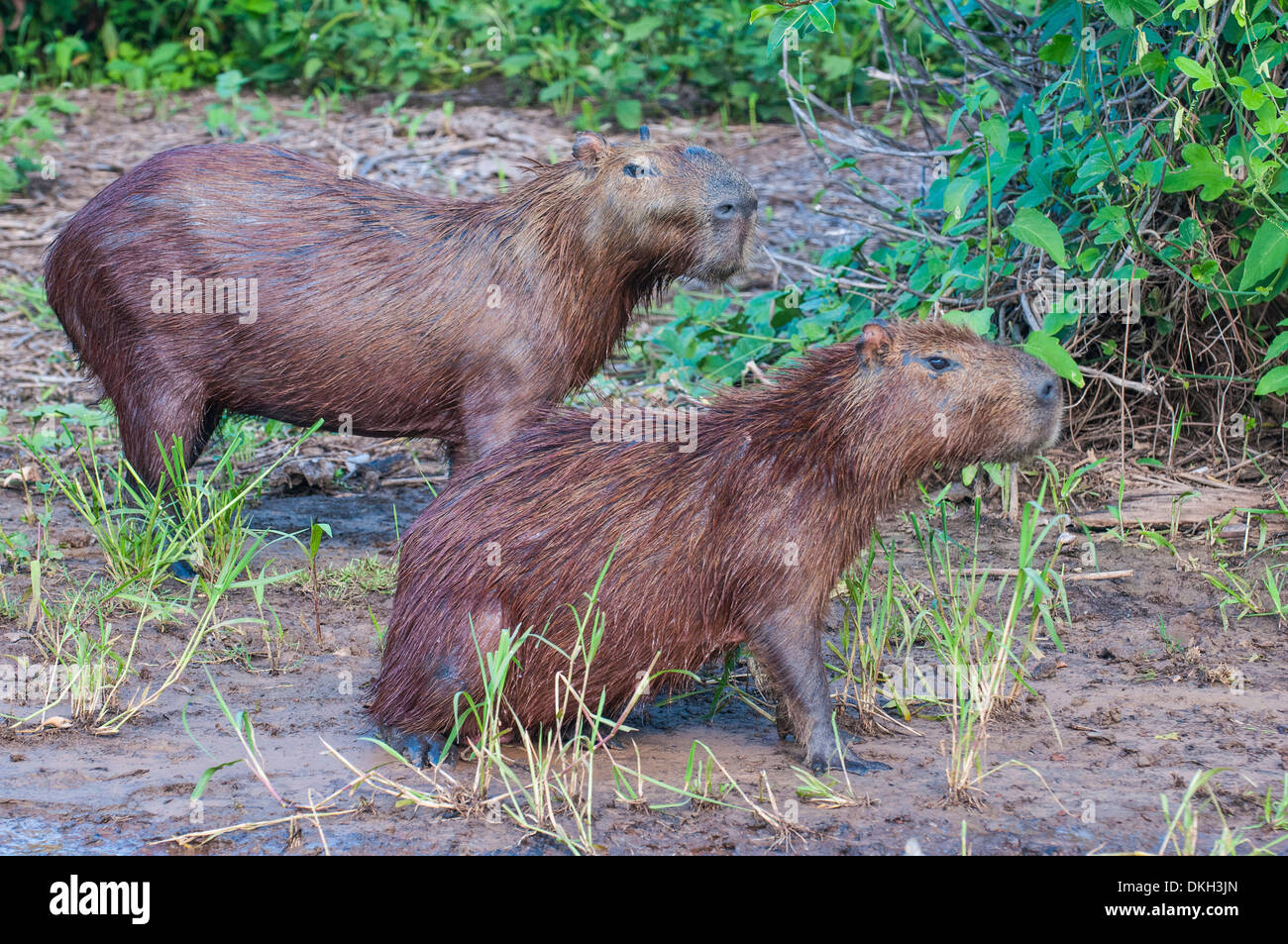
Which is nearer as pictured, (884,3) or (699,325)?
(884,3)

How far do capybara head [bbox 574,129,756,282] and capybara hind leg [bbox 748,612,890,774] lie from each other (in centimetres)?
138

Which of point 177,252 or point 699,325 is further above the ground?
point 177,252

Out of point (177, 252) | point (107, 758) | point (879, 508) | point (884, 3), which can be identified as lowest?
point (107, 758)

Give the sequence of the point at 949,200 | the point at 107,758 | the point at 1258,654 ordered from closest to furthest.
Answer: the point at 107,758
the point at 1258,654
the point at 949,200

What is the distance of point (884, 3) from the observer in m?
4.23

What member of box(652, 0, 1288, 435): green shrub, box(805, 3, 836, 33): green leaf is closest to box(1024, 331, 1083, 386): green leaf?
box(652, 0, 1288, 435): green shrub

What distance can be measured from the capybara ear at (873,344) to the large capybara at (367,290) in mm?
984

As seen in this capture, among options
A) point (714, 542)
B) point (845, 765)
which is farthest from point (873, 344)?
point (845, 765)

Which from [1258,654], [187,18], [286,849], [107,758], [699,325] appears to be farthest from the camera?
[187,18]

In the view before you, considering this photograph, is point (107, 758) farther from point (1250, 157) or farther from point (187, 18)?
point (187, 18)

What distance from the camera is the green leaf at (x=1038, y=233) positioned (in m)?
4.45

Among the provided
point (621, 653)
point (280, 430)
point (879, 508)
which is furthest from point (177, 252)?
point (879, 508)

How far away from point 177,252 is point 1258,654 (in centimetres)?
344

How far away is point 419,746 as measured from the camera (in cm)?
357
